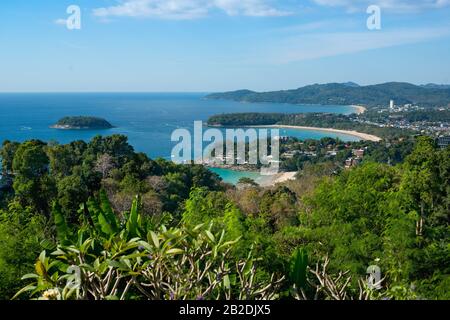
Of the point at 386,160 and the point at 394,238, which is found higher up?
the point at 394,238

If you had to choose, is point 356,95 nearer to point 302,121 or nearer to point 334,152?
point 302,121

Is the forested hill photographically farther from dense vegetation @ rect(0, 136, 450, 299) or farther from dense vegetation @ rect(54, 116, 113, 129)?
dense vegetation @ rect(0, 136, 450, 299)

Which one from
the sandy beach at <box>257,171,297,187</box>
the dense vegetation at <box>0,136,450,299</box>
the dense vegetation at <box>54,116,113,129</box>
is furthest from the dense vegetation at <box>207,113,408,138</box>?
the dense vegetation at <box>0,136,450,299</box>

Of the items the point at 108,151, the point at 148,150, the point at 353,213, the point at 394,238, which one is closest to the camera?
the point at 394,238

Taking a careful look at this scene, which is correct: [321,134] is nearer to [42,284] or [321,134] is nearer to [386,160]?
[386,160]

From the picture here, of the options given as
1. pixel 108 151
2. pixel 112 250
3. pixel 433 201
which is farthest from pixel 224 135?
pixel 112 250
